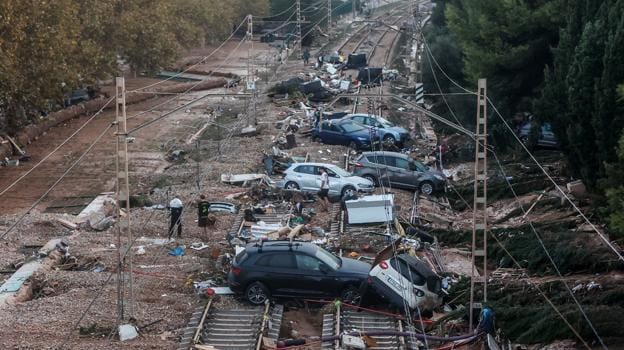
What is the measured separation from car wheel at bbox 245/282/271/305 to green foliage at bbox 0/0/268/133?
74.0 ft

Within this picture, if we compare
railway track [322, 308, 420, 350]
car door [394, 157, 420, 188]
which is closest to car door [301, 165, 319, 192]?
car door [394, 157, 420, 188]

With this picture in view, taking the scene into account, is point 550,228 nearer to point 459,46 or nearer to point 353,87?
point 459,46

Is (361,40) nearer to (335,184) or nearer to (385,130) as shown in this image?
(385,130)

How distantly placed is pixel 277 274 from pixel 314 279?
2.52 feet

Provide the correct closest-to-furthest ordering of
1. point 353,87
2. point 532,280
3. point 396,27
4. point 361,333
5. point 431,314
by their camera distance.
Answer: point 361,333 → point 431,314 → point 532,280 → point 353,87 → point 396,27

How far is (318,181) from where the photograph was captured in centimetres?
3106

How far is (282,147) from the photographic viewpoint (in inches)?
1576

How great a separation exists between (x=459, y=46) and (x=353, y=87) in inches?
378

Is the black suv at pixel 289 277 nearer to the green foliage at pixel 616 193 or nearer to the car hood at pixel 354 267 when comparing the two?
the car hood at pixel 354 267

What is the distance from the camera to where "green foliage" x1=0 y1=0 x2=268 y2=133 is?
4156 cm

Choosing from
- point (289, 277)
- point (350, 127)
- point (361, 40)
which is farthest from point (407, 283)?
point (361, 40)

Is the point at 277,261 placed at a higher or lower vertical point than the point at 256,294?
higher

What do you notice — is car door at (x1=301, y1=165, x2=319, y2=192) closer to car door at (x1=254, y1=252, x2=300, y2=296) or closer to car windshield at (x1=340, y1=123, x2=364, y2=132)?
car windshield at (x1=340, y1=123, x2=364, y2=132)

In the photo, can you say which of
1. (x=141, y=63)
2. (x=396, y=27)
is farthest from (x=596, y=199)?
(x=396, y=27)
